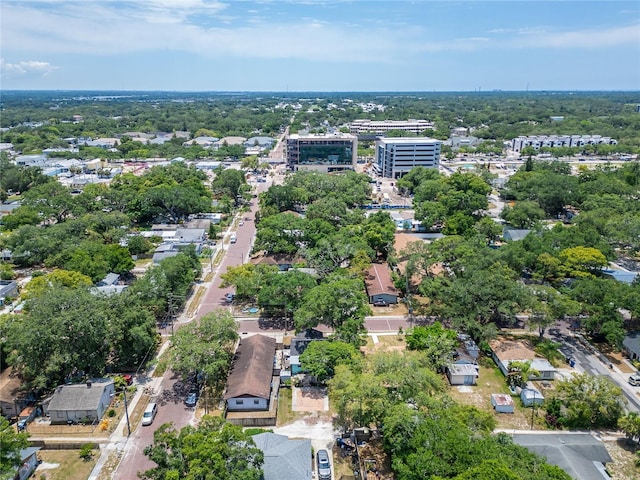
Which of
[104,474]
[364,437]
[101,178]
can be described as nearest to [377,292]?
[364,437]

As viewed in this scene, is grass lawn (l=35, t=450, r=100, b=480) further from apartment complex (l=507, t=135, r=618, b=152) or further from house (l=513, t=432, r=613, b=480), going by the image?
apartment complex (l=507, t=135, r=618, b=152)

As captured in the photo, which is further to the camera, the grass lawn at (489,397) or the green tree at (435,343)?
the green tree at (435,343)

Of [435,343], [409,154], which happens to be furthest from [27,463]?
[409,154]

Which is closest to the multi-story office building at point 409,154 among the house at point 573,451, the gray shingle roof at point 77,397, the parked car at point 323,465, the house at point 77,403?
the house at point 573,451

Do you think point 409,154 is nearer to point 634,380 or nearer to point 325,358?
point 634,380

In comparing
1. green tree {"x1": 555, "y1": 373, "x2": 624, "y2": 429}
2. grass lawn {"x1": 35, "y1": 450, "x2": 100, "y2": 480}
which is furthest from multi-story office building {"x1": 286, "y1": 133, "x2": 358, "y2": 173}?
grass lawn {"x1": 35, "y1": 450, "x2": 100, "y2": 480}

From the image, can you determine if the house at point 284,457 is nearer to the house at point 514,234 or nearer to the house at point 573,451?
the house at point 573,451
